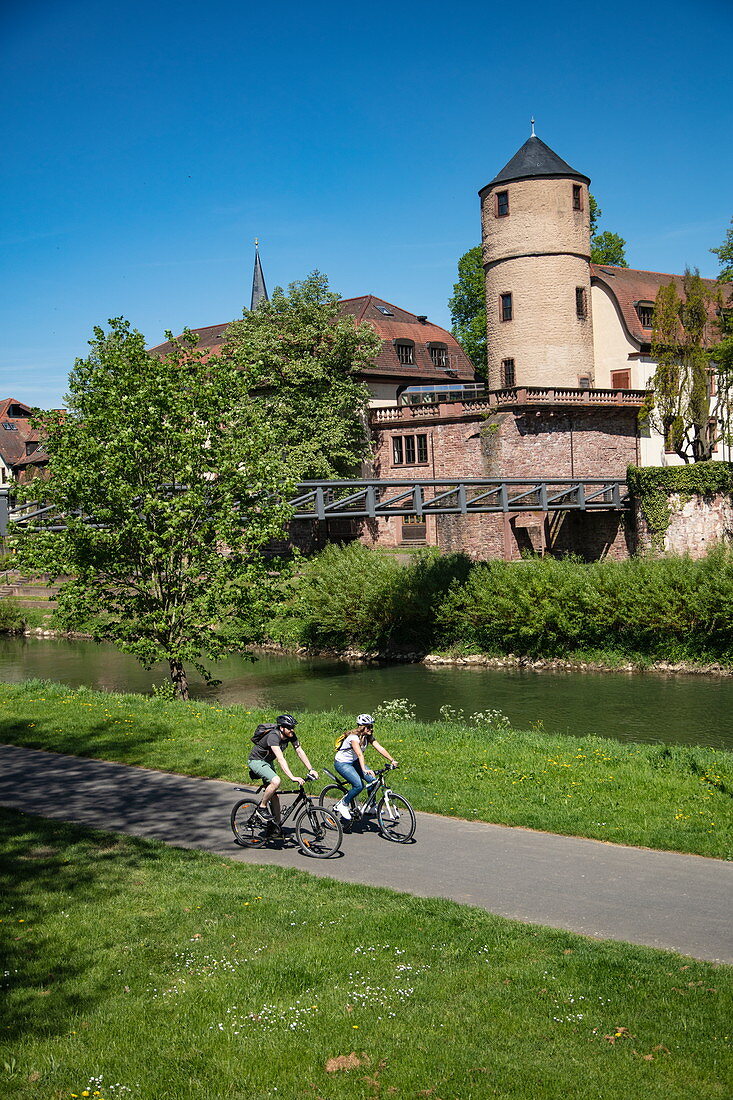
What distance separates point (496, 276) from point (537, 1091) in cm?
4747

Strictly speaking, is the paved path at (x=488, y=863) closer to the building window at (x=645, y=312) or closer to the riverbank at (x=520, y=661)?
the riverbank at (x=520, y=661)

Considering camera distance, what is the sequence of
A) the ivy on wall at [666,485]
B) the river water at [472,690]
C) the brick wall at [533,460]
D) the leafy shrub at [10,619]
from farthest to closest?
the leafy shrub at [10,619], the brick wall at [533,460], the ivy on wall at [666,485], the river water at [472,690]

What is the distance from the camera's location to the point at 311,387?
161 feet

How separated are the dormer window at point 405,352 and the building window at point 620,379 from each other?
12131 millimetres

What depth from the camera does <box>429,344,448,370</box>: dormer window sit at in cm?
5888

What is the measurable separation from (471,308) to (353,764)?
57331 millimetres

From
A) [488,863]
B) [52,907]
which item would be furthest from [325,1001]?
[488,863]

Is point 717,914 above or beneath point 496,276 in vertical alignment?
beneath

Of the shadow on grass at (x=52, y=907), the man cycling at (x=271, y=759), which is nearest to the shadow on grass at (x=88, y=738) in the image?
the shadow on grass at (x=52, y=907)

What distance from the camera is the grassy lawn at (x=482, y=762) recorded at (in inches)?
475

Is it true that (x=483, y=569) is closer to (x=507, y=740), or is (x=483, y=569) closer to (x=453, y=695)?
(x=453, y=695)

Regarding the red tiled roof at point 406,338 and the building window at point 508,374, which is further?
the red tiled roof at point 406,338

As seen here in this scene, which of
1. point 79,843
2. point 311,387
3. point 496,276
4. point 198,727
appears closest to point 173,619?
point 198,727

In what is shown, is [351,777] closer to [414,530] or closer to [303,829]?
[303,829]
